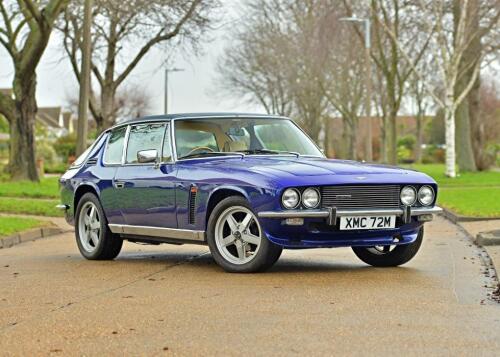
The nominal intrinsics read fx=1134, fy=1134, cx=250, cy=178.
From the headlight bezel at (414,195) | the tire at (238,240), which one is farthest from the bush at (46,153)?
the headlight bezel at (414,195)

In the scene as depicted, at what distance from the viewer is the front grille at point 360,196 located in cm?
987

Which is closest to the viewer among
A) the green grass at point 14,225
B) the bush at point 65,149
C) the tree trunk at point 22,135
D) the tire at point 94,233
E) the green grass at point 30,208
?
the tire at point 94,233

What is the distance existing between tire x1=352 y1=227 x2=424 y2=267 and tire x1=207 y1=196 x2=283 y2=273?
1387mm

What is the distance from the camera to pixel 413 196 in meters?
10.4

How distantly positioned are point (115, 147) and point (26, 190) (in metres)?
18.3

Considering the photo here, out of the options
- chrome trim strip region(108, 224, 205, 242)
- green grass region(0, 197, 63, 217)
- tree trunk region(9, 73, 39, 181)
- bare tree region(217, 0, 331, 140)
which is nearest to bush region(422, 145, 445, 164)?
bare tree region(217, 0, 331, 140)

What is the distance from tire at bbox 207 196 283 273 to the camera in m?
10.0

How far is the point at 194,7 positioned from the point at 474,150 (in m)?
14.4

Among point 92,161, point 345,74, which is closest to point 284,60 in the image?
point 345,74

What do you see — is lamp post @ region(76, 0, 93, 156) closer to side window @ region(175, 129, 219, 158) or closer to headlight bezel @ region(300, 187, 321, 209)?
side window @ region(175, 129, 219, 158)

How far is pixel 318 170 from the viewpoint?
10.1 m

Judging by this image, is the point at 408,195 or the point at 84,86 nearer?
the point at 408,195

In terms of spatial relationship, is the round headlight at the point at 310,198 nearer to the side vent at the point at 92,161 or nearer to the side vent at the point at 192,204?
the side vent at the point at 192,204

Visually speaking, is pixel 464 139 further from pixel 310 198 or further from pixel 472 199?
pixel 310 198
